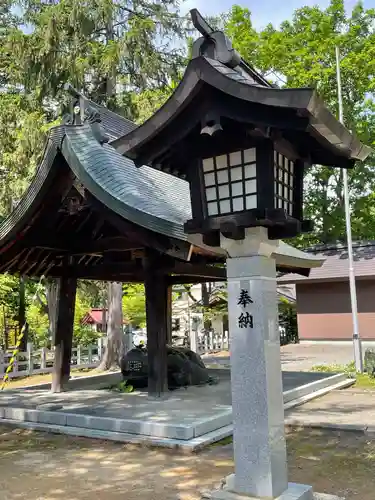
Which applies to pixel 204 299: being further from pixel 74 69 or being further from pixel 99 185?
pixel 99 185

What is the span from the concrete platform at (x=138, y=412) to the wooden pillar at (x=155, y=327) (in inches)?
15.2

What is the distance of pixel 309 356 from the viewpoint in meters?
20.5

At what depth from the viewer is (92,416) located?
821 centimetres

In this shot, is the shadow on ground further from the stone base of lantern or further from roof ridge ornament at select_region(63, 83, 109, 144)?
roof ridge ornament at select_region(63, 83, 109, 144)

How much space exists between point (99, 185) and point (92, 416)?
13.1ft

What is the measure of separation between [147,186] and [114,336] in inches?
362

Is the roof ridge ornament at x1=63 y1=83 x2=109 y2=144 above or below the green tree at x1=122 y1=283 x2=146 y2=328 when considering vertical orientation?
above

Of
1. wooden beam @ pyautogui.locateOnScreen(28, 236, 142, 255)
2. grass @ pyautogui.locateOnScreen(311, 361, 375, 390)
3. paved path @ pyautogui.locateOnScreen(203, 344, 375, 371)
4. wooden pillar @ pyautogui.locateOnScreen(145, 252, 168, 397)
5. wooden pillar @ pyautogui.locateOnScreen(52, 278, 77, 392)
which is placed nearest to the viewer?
wooden pillar @ pyautogui.locateOnScreen(145, 252, 168, 397)

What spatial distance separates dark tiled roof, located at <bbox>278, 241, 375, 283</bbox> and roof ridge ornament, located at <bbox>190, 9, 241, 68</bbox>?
19.2 m

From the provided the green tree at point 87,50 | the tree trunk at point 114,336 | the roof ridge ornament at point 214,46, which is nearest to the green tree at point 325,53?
the green tree at point 87,50

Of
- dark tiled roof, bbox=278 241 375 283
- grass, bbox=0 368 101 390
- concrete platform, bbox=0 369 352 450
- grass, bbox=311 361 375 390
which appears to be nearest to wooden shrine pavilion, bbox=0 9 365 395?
concrete platform, bbox=0 369 352 450

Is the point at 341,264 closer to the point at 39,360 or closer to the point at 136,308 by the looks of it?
the point at 136,308

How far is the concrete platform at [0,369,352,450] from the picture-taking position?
7.32 meters

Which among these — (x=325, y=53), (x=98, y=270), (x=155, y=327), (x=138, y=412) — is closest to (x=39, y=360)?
(x=98, y=270)
